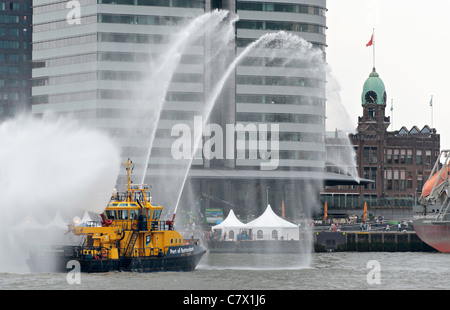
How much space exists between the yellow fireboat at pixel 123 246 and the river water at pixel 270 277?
934mm

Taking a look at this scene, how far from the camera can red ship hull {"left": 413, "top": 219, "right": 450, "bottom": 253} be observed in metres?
124

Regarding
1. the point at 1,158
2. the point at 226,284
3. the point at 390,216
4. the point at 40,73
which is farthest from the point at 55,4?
the point at 226,284

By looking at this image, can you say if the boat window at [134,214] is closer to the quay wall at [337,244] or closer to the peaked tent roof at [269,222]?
the quay wall at [337,244]

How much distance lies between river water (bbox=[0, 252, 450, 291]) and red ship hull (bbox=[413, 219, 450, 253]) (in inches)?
935

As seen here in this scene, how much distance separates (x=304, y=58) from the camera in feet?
572

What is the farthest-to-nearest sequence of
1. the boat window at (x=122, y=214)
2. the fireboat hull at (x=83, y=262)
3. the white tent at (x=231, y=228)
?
1. the white tent at (x=231, y=228)
2. the boat window at (x=122, y=214)
3. the fireboat hull at (x=83, y=262)

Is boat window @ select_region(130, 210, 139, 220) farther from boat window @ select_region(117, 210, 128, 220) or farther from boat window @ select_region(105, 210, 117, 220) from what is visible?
boat window @ select_region(105, 210, 117, 220)

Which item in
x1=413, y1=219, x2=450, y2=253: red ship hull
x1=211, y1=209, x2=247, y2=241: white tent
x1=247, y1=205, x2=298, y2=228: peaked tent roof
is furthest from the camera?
x1=413, y1=219, x2=450, y2=253: red ship hull

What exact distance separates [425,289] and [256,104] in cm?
9987

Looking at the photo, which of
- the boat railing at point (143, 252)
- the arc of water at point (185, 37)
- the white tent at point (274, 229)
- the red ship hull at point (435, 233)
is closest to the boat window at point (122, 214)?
the boat railing at point (143, 252)

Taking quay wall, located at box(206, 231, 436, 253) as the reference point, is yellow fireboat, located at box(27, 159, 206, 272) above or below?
above

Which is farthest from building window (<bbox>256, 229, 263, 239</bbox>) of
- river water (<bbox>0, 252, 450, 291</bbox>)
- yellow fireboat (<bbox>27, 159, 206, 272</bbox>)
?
yellow fireboat (<bbox>27, 159, 206, 272</bbox>)

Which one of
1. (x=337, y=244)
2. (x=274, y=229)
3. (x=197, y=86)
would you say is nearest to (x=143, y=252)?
(x=274, y=229)

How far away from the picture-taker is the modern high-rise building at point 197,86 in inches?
6417
